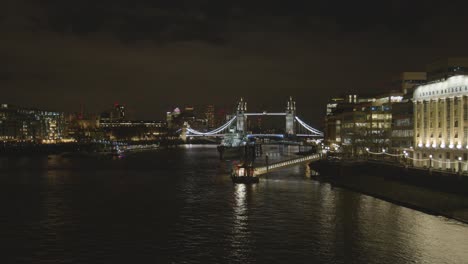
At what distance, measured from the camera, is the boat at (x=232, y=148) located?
8859 cm

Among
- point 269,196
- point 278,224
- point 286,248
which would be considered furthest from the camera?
point 269,196

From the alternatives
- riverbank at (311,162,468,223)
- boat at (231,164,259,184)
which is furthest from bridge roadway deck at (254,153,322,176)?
riverbank at (311,162,468,223)

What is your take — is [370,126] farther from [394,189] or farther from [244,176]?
[394,189]

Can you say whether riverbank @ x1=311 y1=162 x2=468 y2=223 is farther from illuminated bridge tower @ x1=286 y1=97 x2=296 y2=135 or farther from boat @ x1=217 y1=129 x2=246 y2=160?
illuminated bridge tower @ x1=286 y1=97 x2=296 y2=135

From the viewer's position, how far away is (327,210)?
26.5 metres

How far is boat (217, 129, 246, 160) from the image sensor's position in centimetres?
8859

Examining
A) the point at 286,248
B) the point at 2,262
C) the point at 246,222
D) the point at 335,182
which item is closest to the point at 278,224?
the point at 246,222

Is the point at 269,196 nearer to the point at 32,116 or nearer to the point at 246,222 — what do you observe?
the point at 246,222

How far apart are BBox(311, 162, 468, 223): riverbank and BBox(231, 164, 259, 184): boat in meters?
5.40

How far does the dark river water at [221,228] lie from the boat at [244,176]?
302 cm

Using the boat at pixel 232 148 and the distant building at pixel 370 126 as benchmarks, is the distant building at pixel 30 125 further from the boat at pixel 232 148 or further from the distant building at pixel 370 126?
the distant building at pixel 370 126

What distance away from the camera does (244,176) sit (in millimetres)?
39594

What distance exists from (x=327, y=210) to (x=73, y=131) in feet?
513

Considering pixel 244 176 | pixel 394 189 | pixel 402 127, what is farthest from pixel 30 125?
pixel 394 189
